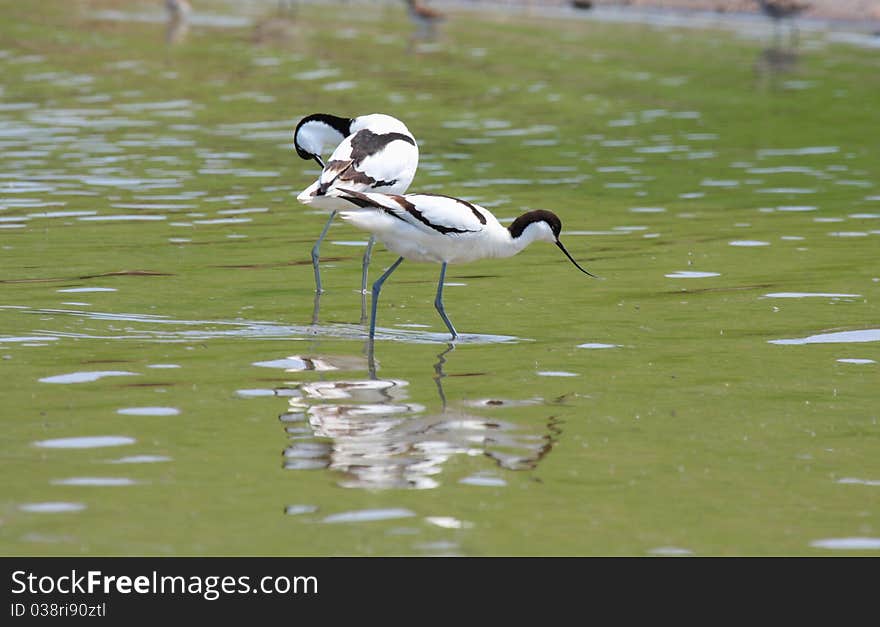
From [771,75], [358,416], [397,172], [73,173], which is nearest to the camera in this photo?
[358,416]

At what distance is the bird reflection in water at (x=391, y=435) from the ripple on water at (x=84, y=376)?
3.81 ft

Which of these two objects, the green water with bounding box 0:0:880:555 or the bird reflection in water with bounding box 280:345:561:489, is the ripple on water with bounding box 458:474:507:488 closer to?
the green water with bounding box 0:0:880:555

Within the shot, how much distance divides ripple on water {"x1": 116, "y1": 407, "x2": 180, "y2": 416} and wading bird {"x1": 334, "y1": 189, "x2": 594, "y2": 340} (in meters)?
2.09

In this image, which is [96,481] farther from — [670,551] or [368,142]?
[368,142]

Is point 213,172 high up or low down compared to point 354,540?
down

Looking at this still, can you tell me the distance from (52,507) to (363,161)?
18.8ft

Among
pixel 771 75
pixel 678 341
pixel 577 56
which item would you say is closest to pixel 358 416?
pixel 678 341

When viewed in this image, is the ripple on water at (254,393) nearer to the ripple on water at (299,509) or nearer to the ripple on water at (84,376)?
the ripple on water at (84,376)

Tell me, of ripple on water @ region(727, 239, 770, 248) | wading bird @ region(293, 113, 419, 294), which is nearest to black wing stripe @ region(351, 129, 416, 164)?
wading bird @ region(293, 113, 419, 294)

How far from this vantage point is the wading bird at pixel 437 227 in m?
10.9

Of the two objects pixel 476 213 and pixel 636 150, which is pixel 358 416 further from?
pixel 636 150

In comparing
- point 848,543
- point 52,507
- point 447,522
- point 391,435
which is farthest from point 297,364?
point 848,543

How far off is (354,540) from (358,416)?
2123mm

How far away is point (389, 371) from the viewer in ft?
34.4
